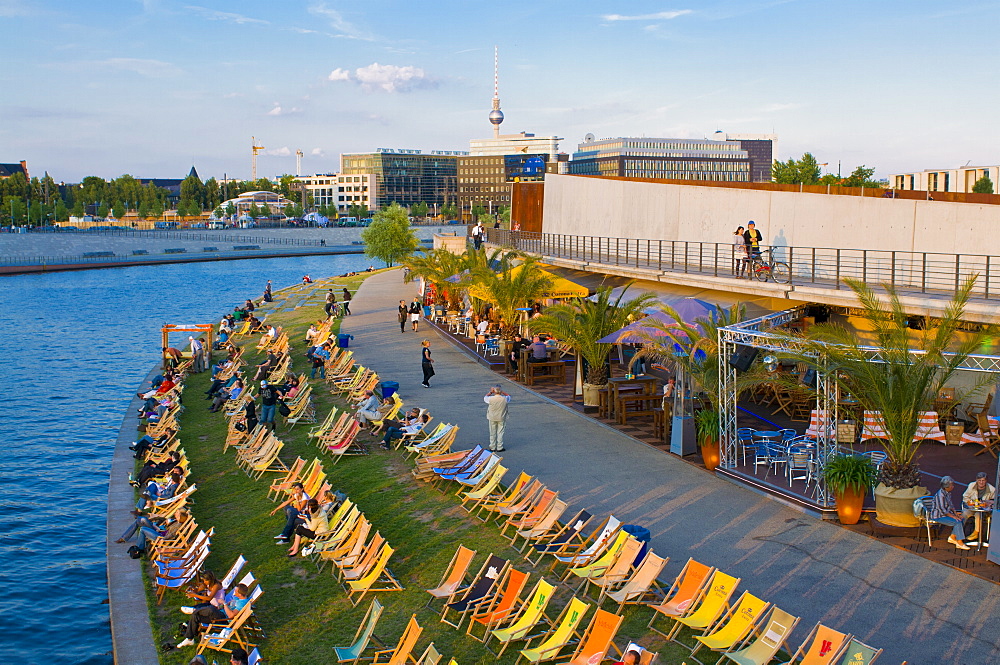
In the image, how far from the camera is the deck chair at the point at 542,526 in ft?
37.1

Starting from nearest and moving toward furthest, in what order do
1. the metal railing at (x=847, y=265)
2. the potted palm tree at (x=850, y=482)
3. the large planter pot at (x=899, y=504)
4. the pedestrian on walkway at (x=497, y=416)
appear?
the large planter pot at (x=899, y=504) < the potted palm tree at (x=850, y=482) < the pedestrian on walkway at (x=497, y=416) < the metal railing at (x=847, y=265)

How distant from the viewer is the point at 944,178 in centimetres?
8131

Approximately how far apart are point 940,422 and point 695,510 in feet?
19.9

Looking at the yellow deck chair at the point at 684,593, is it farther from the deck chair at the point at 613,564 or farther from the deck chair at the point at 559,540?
the deck chair at the point at 559,540

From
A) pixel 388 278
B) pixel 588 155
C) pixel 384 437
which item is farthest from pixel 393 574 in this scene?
pixel 588 155

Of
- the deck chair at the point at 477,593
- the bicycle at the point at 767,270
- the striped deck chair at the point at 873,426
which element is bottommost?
the deck chair at the point at 477,593

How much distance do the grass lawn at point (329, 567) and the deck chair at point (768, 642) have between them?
707 mm

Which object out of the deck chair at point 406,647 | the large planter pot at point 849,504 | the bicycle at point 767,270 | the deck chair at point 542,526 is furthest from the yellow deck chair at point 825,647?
the bicycle at point 767,270

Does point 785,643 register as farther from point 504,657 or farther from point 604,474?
point 604,474

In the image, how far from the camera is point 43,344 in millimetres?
43594

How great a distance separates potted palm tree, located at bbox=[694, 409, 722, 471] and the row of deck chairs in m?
5.49

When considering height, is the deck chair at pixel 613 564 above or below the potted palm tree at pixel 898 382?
below

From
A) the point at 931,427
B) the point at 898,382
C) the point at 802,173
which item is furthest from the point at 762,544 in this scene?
the point at 802,173

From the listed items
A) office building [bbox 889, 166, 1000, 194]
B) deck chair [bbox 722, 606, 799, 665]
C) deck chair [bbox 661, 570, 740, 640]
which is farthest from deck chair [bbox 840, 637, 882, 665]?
office building [bbox 889, 166, 1000, 194]
